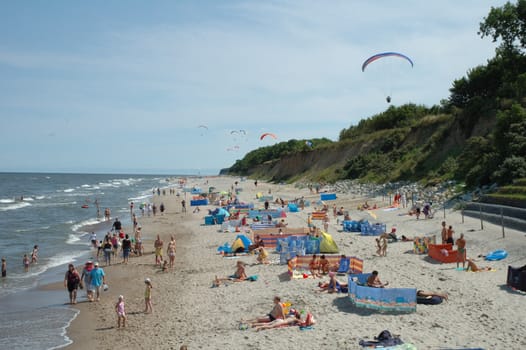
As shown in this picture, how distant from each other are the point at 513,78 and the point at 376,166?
14.6m

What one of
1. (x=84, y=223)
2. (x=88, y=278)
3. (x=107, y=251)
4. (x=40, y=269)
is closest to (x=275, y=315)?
(x=88, y=278)

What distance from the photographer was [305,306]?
11.6 m

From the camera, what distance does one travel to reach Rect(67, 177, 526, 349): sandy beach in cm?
953

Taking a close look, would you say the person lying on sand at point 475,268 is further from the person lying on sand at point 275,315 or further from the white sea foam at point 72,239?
the white sea foam at point 72,239

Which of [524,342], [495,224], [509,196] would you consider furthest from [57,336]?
[509,196]

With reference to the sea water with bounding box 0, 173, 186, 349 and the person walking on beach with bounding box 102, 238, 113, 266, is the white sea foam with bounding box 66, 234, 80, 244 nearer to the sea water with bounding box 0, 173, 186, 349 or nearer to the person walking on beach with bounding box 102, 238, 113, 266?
the sea water with bounding box 0, 173, 186, 349

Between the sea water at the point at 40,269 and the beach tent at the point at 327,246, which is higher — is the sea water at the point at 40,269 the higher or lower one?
the lower one

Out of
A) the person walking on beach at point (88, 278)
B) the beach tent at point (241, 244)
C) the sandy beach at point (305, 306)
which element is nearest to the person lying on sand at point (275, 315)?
the sandy beach at point (305, 306)

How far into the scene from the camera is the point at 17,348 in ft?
34.0

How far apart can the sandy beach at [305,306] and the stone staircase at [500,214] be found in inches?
19.2

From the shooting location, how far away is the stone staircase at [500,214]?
17922mm

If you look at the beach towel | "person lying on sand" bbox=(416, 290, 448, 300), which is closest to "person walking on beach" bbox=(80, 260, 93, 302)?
the beach towel

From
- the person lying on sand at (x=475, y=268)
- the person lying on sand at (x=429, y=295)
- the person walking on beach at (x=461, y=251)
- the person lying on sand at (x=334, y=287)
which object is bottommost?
the person lying on sand at (x=334, y=287)

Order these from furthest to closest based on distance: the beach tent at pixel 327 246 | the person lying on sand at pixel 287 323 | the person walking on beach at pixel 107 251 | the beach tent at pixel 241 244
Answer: the person walking on beach at pixel 107 251 < the beach tent at pixel 241 244 < the beach tent at pixel 327 246 < the person lying on sand at pixel 287 323
